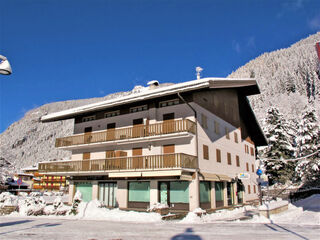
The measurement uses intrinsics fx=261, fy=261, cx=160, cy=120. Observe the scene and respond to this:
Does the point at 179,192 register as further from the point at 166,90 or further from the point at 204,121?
the point at 166,90

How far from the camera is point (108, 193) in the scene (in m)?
24.5

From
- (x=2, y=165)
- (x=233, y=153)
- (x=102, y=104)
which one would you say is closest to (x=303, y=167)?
(x=233, y=153)

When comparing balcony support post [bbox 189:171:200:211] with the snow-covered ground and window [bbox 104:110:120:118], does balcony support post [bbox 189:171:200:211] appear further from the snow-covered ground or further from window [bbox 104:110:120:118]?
window [bbox 104:110:120:118]

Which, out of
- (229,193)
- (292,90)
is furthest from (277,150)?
(292,90)

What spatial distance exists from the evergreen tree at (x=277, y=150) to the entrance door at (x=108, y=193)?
23.2 metres

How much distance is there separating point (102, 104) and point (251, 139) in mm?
22785

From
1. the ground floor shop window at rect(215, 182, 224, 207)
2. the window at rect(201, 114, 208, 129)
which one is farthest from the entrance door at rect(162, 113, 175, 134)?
the ground floor shop window at rect(215, 182, 224, 207)

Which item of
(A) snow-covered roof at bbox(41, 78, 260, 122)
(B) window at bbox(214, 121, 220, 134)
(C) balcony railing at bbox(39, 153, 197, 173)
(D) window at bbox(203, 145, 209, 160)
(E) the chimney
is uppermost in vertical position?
(E) the chimney

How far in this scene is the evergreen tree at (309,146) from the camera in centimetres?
3278

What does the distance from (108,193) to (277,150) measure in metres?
26.1

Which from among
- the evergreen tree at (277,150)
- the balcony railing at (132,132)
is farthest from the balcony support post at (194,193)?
the evergreen tree at (277,150)

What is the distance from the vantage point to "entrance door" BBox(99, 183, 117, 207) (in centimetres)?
2403

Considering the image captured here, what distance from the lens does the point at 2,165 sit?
5400 cm

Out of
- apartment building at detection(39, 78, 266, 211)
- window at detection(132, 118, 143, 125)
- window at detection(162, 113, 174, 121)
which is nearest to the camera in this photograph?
apartment building at detection(39, 78, 266, 211)
